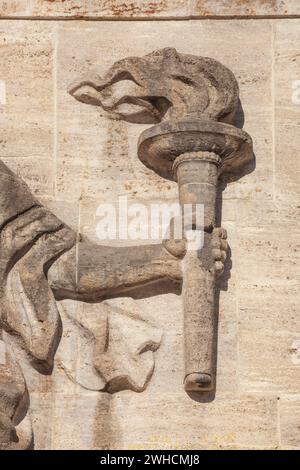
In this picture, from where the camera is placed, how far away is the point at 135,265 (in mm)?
10961

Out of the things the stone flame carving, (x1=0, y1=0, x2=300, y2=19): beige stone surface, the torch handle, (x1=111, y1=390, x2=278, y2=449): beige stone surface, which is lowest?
(x1=111, y1=390, x2=278, y2=449): beige stone surface

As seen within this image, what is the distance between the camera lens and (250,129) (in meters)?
11.4

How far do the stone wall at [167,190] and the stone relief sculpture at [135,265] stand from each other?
0.07 meters

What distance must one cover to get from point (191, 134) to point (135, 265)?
0.73m

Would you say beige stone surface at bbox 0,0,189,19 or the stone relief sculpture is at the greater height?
beige stone surface at bbox 0,0,189,19

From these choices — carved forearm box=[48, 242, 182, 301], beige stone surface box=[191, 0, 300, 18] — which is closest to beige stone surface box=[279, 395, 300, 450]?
carved forearm box=[48, 242, 182, 301]

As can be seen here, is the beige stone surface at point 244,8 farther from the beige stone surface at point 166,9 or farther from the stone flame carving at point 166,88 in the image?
the stone flame carving at point 166,88

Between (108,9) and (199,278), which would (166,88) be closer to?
(108,9)

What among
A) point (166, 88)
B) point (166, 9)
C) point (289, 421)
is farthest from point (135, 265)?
point (166, 9)

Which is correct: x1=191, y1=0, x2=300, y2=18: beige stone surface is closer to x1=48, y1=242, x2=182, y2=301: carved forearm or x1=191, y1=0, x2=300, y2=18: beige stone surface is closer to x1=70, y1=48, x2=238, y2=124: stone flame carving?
x1=70, y1=48, x2=238, y2=124: stone flame carving

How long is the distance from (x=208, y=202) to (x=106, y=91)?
2.78 feet

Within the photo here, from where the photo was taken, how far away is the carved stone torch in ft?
35.8
